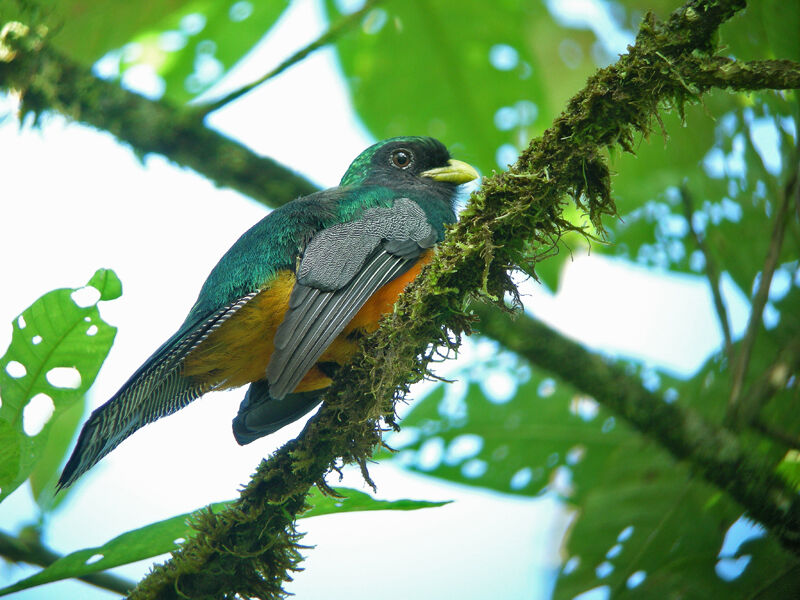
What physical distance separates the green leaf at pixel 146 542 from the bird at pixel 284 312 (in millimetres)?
275

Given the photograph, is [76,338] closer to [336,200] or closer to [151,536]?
[151,536]

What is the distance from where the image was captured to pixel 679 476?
390cm

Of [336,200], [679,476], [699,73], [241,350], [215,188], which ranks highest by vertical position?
[215,188]

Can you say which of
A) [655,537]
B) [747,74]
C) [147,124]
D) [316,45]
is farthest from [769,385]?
[147,124]

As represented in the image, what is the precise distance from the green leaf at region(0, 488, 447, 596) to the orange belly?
2.46 feet

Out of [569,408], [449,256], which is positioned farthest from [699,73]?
[569,408]

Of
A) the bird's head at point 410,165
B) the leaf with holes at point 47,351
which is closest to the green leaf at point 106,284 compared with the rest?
the leaf with holes at point 47,351

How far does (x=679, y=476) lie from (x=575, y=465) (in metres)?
0.65

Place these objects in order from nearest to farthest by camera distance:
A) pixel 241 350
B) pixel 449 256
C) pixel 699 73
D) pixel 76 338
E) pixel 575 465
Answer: pixel 699 73 → pixel 449 256 → pixel 76 338 → pixel 241 350 → pixel 575 465

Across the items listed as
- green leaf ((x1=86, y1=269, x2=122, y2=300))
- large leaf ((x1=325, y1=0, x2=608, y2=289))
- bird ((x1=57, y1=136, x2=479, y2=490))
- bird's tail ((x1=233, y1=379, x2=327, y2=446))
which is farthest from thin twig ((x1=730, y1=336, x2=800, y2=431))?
green leaf ((x1=86, y1=269, x2=122, y2=300))

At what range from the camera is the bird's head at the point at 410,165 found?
4.41 meters

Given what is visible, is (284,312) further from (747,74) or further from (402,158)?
(747,74)

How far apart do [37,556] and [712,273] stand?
332 centimetres

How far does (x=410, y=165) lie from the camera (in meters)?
4.53
